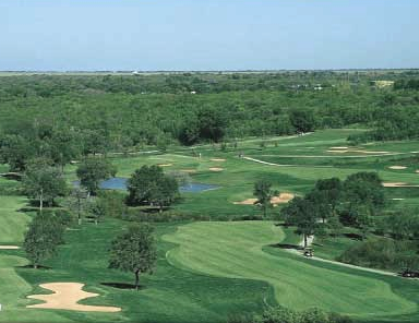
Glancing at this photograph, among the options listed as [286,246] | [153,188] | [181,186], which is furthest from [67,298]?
[181,186]

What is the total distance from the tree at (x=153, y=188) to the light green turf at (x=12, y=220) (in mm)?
13227

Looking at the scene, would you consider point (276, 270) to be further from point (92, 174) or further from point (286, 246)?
point (92, 174)

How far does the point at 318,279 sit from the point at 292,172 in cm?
6380

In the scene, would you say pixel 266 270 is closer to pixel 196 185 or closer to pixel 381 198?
pixel 381 198

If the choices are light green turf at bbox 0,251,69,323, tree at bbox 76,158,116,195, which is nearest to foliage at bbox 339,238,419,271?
light green turf at bbox 0,251,69,323

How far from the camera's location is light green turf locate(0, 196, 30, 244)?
80.2 metres

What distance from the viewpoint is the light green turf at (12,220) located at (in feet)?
263

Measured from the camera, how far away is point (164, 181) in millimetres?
98125

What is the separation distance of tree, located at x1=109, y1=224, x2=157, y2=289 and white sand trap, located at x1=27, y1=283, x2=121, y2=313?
3234 millimetres

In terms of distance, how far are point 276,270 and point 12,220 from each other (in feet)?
114

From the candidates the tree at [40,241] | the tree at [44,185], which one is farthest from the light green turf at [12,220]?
the tree at [40,241]

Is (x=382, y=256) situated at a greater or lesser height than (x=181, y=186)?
greater

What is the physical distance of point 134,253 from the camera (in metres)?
57.2

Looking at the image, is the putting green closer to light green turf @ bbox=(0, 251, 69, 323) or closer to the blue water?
light green turf @ bbox=(0, 251, 69, 323)
